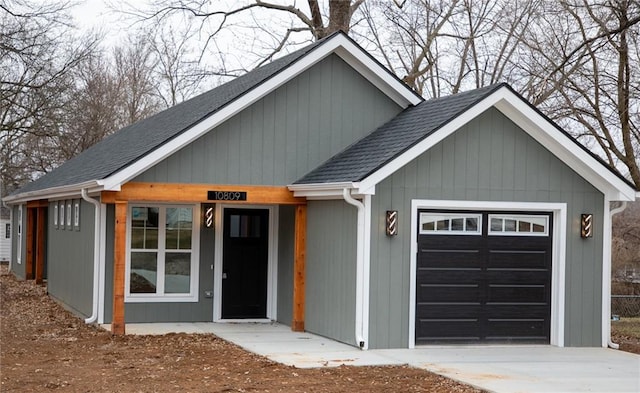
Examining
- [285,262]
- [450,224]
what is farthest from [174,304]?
[450,224]

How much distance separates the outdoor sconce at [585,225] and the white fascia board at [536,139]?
1.61 ft

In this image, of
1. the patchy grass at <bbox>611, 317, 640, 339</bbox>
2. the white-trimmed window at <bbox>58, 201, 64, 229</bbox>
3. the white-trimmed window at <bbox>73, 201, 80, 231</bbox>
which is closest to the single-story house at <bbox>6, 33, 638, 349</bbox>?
the white-trimmed window at <bbox>73, 201, 80, 231</bbox>

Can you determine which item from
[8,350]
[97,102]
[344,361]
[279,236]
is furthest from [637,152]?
[97,102]

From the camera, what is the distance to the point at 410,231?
13.0 meters

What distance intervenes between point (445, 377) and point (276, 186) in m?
5.49

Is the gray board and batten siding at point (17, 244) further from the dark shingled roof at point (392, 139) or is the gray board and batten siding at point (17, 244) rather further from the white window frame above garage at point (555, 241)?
the white window frame above garage at point (555, 241)

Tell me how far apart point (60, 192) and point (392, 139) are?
7566 millimetres

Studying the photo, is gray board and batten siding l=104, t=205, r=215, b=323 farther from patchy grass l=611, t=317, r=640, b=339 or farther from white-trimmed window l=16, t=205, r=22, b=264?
white-trimmed window l=16, t=205, r=22, b=264

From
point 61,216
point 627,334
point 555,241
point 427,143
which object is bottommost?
point 627,334

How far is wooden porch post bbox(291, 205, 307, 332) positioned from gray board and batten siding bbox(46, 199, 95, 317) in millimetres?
3714

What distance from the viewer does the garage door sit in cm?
1315

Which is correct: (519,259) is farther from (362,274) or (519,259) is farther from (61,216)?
(61,216)

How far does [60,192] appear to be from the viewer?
1800cm

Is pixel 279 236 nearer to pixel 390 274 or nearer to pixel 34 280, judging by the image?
pixel 390 274
